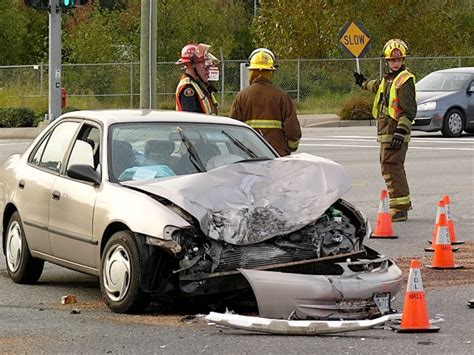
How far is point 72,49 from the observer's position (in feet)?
156

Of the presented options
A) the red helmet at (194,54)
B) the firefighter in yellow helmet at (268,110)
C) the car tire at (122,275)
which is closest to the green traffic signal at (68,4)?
the red helmet at (194,54)

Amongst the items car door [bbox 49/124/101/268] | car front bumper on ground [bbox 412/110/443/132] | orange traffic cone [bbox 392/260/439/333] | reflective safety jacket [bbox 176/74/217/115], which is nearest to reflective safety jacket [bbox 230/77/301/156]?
reflective safety jacket [bbox 176/74/217/115]

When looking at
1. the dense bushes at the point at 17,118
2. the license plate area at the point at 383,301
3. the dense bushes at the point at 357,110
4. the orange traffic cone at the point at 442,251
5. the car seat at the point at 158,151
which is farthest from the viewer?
the dense bushes at the point at 357,110

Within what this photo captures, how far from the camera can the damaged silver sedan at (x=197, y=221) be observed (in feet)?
26.9

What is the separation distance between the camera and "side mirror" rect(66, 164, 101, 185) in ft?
30.1

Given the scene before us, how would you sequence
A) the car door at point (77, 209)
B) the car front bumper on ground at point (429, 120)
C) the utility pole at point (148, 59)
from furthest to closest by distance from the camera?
the car front bumper on ground at point (429, 120) → the utility pole at point (148, 59) → the car door at point (77, 209)

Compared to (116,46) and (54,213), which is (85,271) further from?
(116,46)

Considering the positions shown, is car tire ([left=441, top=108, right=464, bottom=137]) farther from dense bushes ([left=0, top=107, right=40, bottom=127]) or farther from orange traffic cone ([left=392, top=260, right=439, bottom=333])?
orange traffic cone ([left=392, top=260, right=439, bottom=333])

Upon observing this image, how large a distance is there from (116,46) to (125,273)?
128ft

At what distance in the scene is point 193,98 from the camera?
40.5 ft

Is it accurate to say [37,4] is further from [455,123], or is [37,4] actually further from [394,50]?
[455,123]

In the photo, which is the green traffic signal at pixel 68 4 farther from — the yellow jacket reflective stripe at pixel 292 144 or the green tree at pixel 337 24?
the green tree at pixel 337 24

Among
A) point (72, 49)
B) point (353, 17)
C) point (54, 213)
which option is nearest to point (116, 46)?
point (72, 49)

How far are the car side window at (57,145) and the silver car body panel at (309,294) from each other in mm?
2516
